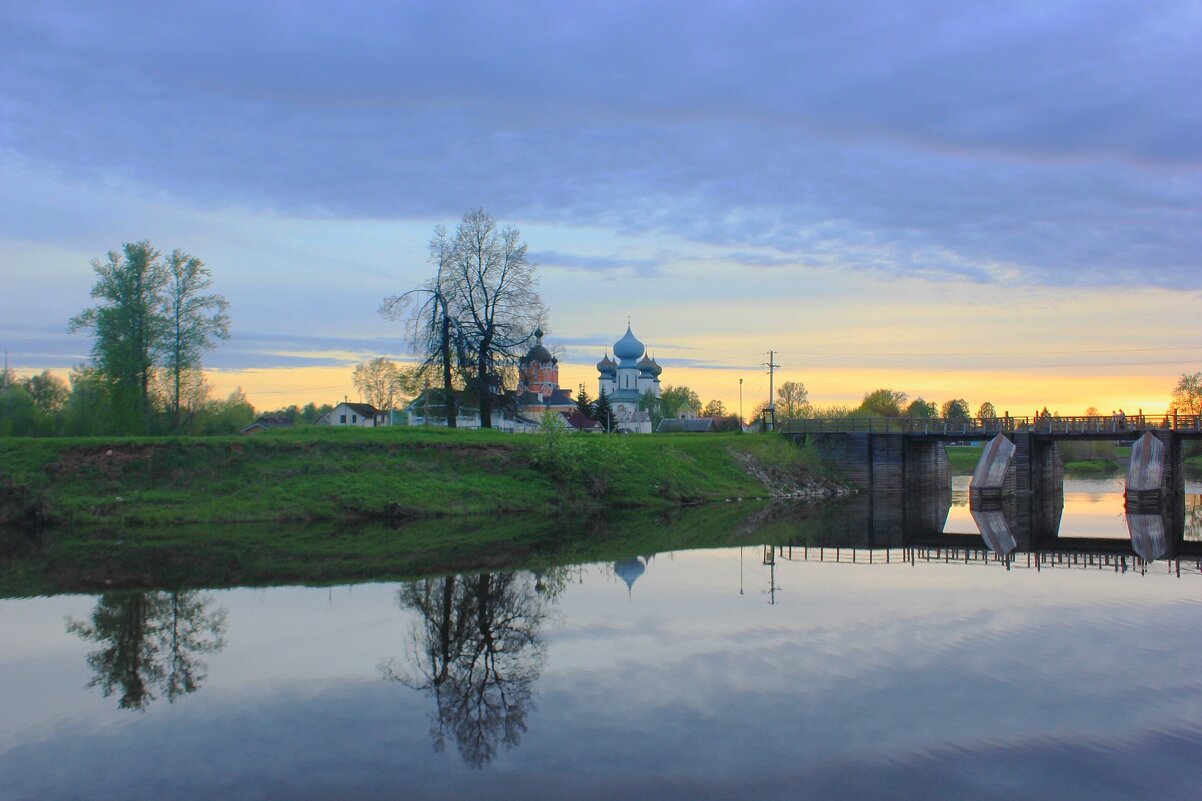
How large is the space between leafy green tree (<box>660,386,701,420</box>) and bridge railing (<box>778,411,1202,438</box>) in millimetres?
67331

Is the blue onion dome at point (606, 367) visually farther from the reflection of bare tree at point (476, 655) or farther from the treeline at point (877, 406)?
the reflection of bare tree at point (476, 655)

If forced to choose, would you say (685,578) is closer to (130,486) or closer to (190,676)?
(190,676)

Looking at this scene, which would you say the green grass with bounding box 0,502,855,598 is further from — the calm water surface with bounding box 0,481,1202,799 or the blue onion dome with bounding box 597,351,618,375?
the blue onion dome with bounding box 597,351,618,375

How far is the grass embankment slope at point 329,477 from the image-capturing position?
3753cm

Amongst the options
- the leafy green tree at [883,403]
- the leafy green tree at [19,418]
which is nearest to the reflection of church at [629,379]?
the leafy green tree at [883,403]

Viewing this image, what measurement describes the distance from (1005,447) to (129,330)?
50.1 metres

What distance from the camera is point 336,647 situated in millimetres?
18078

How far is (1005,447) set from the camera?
58.8 meters

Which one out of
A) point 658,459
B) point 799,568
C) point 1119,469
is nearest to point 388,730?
point 799,568

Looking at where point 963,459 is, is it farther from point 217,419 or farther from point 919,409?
point 217,419

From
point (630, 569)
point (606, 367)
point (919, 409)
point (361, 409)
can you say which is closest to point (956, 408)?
point (919, 409)

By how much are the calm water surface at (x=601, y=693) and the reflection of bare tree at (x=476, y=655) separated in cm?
7

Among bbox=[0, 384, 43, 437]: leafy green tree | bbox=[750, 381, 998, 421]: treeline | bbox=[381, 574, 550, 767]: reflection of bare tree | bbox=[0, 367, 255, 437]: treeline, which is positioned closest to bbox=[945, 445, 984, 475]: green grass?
bbox=[750, 381, 998, 421]: treeline

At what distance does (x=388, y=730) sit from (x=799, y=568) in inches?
696
